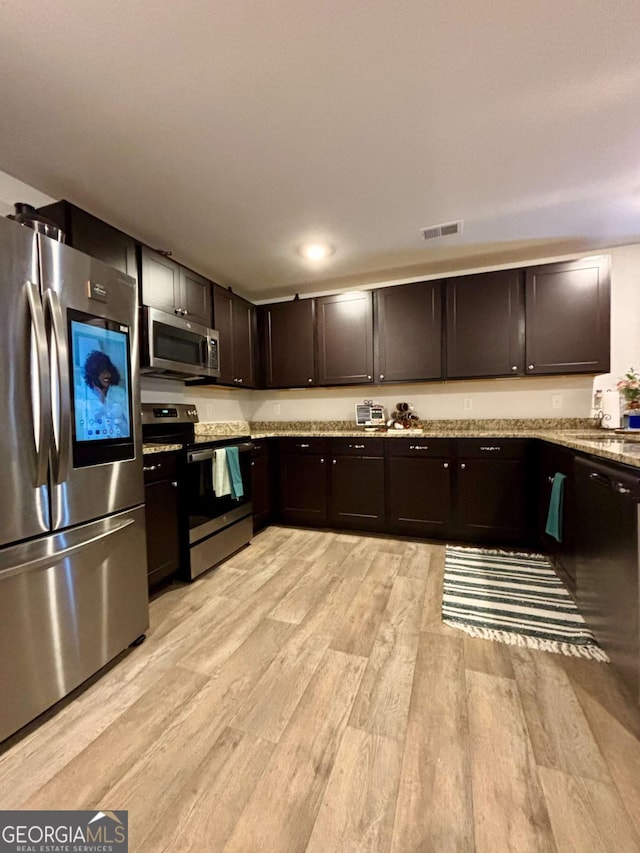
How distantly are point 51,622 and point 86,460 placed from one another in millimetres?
622

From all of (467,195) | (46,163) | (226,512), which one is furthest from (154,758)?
(467,195)

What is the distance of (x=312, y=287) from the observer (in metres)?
3.79

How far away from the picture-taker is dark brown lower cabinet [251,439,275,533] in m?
3.25

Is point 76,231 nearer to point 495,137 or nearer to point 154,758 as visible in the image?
point 495,137

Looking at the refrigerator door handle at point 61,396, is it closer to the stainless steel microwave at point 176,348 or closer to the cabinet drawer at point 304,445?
the stainless steel microwave at point 176,348

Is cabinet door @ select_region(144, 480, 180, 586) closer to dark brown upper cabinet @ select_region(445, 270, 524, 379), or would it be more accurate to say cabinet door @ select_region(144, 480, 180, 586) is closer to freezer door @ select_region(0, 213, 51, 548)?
freezer door @ select_region(0, 213, 51, 548)

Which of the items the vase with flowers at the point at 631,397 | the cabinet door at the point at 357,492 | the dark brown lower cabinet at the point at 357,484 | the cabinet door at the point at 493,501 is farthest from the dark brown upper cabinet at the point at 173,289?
the vase with flowers at the point at 631,397

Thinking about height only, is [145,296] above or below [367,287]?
below

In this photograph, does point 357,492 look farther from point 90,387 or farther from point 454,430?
point 90,387

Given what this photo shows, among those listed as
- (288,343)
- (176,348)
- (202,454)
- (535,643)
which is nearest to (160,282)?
(176,348)

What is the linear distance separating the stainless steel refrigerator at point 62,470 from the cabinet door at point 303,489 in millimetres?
1858

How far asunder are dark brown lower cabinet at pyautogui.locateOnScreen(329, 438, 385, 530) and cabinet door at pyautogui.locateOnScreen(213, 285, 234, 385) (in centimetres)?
119

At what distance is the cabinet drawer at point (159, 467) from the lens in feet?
6.77

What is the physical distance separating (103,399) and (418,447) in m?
2.38
